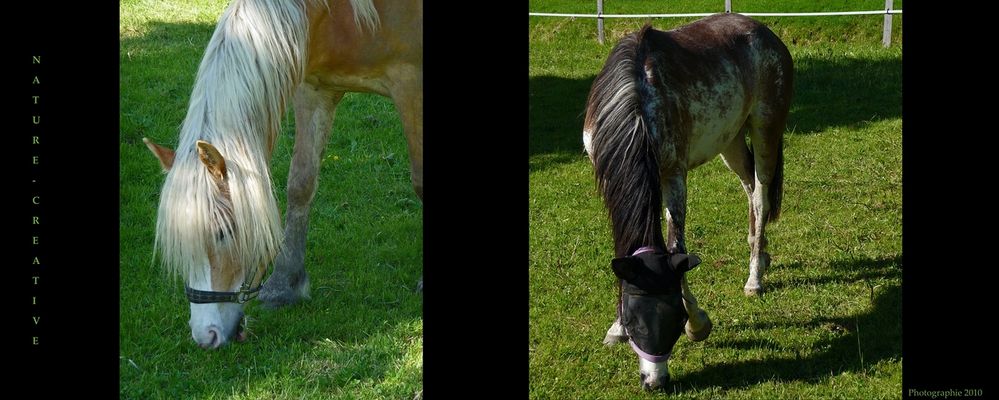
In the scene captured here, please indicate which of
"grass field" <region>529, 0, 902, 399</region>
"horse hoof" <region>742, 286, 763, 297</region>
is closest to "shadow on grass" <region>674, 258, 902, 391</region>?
"grass field" <region>529, 0, 902, 399</region>

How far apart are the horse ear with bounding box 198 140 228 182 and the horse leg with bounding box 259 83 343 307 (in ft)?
4.69

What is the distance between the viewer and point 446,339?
151 inches

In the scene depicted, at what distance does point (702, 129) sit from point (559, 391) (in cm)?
155

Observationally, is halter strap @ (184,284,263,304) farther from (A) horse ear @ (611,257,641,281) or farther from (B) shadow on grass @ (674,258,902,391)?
(B) shadow on grass @ (674,258,902,391)

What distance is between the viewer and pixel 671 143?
4383mm

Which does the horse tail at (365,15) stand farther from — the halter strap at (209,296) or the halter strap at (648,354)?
the halter strap at (648,354)

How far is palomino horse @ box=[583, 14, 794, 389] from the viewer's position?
387 cm

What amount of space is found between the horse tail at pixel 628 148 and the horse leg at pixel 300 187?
172 centimetres

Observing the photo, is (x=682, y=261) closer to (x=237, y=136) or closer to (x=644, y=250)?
(x=644, y=250)

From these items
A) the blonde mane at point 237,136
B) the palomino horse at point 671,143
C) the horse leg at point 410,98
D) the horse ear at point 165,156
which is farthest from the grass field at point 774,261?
the horse ear at point 165,156

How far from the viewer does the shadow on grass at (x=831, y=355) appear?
4.35m

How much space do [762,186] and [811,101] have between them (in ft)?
13.5

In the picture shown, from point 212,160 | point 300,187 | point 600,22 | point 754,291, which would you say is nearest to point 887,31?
point 600,22
